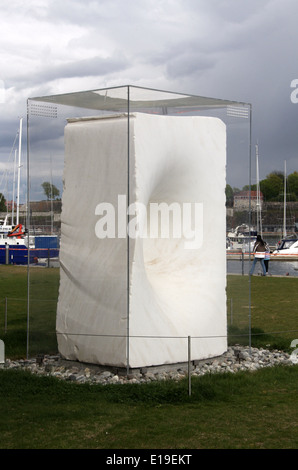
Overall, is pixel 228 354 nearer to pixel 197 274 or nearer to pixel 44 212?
pixel 197 274

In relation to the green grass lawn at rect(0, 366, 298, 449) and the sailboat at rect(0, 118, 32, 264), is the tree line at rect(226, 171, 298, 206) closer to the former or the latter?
the sailboat at rect(0, 118, 32, 264)

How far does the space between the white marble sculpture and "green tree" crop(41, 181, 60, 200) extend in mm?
502

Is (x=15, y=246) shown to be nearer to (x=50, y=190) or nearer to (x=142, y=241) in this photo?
(x=50, y=190)

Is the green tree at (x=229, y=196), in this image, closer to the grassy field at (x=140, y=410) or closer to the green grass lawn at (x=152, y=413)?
the grassy field at (x=140, y=410)

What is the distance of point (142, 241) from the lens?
8898 millimetres

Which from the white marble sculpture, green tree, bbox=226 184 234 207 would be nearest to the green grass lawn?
the white marble sculpture

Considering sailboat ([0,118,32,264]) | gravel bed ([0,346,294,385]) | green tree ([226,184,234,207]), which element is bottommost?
gravel bed ([0,346,294,385])

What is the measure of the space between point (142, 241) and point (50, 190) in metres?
2.09

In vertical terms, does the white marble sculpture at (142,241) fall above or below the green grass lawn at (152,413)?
above

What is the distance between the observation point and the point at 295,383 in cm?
859

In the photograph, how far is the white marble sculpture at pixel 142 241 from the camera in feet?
28.8

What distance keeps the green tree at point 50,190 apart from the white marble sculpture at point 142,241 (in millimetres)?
502

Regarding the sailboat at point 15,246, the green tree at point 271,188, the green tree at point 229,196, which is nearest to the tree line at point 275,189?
the green tree at point 271,188

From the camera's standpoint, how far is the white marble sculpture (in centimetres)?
878
